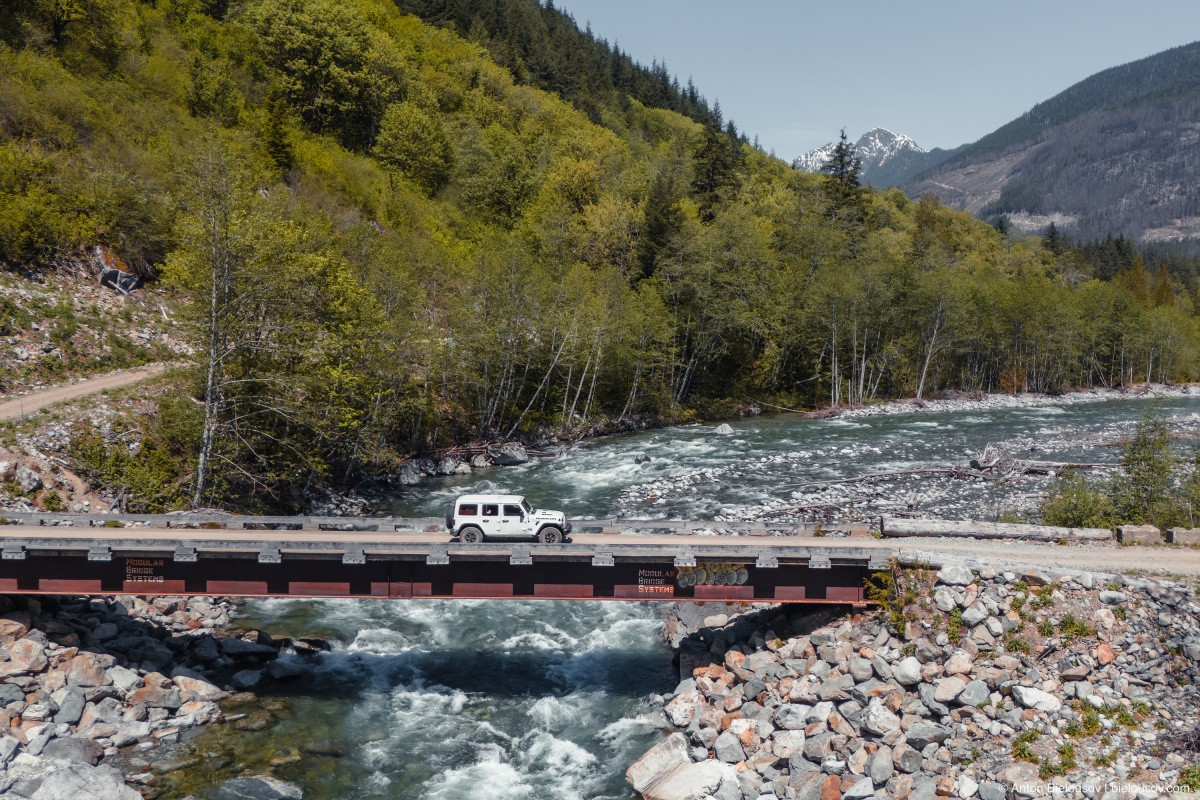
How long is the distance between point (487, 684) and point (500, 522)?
5.13 m

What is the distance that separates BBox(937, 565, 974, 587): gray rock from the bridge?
5.04 ft

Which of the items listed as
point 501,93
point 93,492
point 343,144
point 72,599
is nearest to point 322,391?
point 93,492

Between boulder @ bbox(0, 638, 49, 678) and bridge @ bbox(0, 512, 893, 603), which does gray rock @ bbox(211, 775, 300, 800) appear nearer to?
bridge @ bbox(0, 512, 893, 603)

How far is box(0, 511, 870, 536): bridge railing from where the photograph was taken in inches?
923

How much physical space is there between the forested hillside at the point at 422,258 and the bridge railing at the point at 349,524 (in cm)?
590

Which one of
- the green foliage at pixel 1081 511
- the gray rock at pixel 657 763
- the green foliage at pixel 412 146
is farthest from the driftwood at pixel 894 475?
the green foliage at pixel 412 146

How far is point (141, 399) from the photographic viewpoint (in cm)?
3400

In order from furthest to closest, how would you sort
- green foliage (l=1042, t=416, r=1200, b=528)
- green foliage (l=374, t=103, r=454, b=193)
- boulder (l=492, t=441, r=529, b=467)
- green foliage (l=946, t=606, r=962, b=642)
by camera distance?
green foliage (l=374, t=103, r=454, b=193)
boulder (l=492, t=441, r=529, b=467)
green foliage (l=1042, t=416, r=1200, b=528)
green foliage (l=946, t=606, r=962, b=642)

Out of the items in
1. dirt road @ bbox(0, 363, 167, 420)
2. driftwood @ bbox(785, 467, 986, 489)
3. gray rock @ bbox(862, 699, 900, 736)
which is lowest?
gray rock @ bbox(862, 699, 900, 736)

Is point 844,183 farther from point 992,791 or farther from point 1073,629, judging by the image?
point 992,791

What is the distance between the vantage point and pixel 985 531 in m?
24.2

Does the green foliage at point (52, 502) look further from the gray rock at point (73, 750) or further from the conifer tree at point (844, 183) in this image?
the conifer tree at point (844, 183)

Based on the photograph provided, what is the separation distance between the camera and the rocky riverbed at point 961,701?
15.2 m

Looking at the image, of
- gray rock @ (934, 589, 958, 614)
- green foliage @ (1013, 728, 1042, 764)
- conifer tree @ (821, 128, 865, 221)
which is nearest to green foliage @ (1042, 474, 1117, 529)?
gray rock @ (934, 589, 958, 614)
